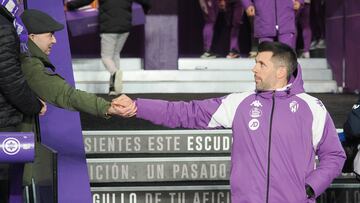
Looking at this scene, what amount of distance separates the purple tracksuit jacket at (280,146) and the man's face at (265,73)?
1.4 inches

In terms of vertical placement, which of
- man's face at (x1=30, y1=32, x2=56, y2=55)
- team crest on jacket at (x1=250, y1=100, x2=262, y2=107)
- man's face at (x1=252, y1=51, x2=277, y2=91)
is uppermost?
man's face at (x1=30, y1=32, x2=56, y2=55)

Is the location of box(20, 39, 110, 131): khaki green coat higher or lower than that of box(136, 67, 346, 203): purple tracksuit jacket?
higher

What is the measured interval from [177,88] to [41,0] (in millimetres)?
5417

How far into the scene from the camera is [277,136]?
388 cm

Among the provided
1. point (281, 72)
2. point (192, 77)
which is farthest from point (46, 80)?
point (192, 77)

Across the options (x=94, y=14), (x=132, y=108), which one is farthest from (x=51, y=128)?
(x=94, y=14)

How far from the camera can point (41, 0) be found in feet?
19.5

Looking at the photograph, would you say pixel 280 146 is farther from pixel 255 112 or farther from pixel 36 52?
pixel 36 52

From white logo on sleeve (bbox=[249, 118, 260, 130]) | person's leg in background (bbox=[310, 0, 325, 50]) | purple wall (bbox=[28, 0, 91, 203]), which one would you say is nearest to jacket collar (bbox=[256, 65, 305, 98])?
white logo on sleeve (bbox=[249, 118, 260, 130])

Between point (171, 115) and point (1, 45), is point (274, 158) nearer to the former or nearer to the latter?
point (171, 115)

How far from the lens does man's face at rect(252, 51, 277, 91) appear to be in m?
3.93

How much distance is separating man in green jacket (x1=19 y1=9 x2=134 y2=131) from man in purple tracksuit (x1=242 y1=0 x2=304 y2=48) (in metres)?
3.81

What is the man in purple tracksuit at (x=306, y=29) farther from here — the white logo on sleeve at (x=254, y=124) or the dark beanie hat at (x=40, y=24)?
the white logo on sleeve at (x=254, y=124)

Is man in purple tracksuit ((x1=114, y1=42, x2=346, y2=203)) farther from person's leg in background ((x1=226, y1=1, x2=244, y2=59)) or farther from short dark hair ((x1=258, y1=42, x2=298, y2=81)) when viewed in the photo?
person's leg in background ((x1=226, y1=1, x2=244, y2=59))
